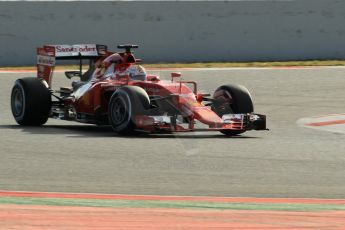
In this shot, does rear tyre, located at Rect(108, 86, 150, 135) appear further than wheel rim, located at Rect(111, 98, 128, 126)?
No

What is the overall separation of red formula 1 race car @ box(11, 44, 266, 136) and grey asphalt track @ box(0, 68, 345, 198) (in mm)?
204

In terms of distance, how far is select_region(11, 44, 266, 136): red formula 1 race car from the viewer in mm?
14477

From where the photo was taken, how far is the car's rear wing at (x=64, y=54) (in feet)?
55.3

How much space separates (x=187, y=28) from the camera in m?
30.0

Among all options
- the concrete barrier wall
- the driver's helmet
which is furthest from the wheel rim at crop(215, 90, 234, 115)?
the concrete barrier wall

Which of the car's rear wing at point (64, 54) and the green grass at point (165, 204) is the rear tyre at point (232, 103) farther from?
the green grass at point (165, 204)

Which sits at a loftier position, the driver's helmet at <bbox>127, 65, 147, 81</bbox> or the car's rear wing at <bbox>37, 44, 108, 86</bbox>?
the car's rear wing at <bbox>37, 44, 108, 86</bbox>

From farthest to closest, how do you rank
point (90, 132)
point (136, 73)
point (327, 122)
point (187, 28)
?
point (187, 28) < point (327, 122) < point (136, 73) < point (90, 132)

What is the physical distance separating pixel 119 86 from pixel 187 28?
14.7 metres

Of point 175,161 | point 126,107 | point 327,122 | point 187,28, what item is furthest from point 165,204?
point 187,28

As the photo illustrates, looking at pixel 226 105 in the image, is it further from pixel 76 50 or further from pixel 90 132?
pixel 76 50

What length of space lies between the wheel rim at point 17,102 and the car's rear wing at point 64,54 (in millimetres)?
671

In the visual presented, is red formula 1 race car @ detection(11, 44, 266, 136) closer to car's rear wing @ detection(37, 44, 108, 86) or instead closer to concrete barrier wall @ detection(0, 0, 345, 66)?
car's rear wing @ detection(37, 44, 108, 86)

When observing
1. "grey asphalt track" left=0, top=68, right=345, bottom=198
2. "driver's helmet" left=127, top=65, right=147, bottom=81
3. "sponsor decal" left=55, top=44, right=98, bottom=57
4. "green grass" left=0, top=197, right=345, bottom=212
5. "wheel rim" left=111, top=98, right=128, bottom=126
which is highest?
"sponsor decal" left=55, top=44, right=98, bottom=57
